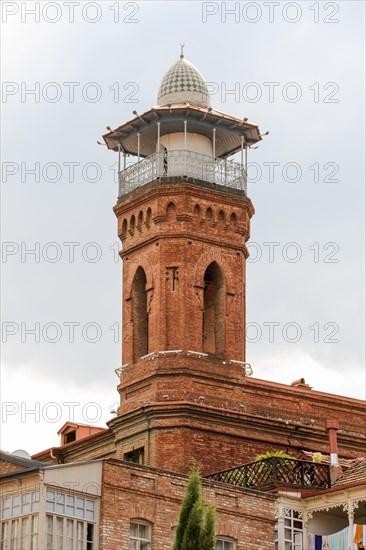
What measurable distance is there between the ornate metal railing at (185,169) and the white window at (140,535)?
69.4ft

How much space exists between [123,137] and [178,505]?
22996mm

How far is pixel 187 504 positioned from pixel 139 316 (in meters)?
22.2

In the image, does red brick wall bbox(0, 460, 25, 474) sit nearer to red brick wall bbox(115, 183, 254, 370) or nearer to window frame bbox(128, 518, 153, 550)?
window frame bbox(128, 518, 153, 550)

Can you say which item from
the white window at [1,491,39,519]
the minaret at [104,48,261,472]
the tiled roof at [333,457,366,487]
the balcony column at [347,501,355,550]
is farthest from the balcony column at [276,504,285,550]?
the minaret at [104,48,261,472]

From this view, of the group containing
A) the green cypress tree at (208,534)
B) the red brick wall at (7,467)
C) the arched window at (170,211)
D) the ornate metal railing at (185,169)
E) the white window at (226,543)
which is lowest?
the green cypress tree at (208,534)

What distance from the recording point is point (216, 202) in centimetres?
7050

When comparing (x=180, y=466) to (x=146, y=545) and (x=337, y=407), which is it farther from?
(x=146, y=545)


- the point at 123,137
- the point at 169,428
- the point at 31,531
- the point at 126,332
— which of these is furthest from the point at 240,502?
the point at 123,137

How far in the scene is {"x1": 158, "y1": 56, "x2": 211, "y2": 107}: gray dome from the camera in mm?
71750

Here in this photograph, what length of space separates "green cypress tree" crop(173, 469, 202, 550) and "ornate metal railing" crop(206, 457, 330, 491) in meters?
8.09

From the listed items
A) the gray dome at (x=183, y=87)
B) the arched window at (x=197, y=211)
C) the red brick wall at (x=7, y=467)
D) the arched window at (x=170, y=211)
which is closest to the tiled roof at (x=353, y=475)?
the red brick wall at (x=7, y=467)

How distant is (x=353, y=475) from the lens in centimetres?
5753

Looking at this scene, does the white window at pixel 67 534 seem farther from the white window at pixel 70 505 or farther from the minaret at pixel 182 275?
the minaret at pixel 182 275

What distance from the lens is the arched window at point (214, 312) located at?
227 feet
